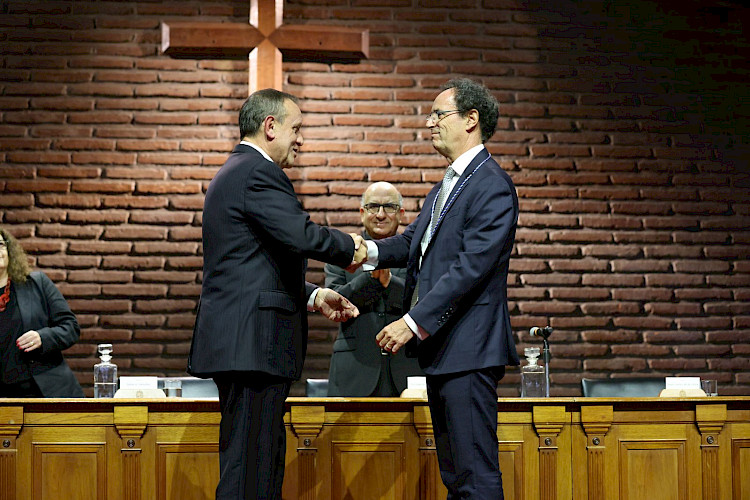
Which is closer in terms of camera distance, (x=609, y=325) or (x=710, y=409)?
(x=710, y=409)

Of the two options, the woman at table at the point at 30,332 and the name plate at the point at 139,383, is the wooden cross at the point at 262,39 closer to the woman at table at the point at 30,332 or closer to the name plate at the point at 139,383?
the woman at table at the point at 30,332

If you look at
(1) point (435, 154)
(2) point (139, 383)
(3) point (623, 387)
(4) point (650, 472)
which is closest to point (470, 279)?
(4) point (650, 472)

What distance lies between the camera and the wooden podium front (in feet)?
9.75

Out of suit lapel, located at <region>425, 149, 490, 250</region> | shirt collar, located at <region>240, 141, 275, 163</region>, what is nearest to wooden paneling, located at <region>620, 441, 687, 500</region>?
suit lapel, located at <region>425, 149, 490, 250</region>

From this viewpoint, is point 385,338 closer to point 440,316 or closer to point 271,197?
point 440,316

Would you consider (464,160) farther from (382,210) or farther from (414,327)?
(382,210)

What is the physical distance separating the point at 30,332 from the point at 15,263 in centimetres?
44

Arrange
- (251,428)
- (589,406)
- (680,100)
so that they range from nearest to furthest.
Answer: (251,428)
(589,406)
(680,100)

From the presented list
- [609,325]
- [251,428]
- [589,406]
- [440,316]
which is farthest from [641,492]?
[609,325]

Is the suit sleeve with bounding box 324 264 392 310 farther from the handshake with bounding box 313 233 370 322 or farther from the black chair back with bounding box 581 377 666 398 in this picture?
the black chair back with bounding box 581 377 666 398

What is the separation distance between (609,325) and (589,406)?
2065mm

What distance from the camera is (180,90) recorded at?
4.92m

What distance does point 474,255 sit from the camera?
254 centimetres

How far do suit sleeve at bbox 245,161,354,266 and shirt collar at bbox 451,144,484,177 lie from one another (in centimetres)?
49
